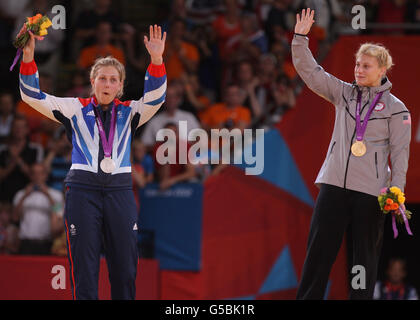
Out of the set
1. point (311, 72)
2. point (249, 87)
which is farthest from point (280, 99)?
point (311, 72)

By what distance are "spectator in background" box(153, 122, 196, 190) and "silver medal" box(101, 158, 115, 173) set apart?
10.4 feet

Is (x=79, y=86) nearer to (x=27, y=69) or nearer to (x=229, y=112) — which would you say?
(x=229, y=112)

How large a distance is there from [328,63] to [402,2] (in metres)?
1.46

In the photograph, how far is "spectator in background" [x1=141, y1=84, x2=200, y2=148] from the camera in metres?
9.02

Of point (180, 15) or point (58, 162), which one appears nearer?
point (58, 162)

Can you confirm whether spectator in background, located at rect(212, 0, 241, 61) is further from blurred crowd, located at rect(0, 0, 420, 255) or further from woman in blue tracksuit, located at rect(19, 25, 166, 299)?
woman in blue tracksuit, located at rect(19, 25, 166, 299)

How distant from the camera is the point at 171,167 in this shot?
328 inches

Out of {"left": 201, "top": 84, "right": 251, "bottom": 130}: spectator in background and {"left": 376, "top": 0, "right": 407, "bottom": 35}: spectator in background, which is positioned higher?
{"left": 376, "top": 0, "right": 407, "bottom": 35}: spectator in background

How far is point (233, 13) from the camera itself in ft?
34.1

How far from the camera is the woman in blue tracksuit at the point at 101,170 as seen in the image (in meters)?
4.92

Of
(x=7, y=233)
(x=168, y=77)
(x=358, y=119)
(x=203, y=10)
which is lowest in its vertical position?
(x=7, y=233)

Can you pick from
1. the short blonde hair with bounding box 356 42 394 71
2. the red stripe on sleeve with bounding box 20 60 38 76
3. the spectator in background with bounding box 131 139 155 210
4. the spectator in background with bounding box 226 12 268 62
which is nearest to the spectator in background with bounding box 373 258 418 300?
the spectator in background with bounding box 131 139 155 210

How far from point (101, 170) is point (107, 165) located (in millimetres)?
48

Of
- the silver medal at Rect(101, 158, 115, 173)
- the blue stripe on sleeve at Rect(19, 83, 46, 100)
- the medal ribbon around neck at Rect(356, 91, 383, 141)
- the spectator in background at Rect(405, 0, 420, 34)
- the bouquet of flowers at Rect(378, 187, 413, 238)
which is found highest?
the spectator in background at Rect(405, 0, 420, 34)
